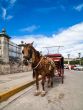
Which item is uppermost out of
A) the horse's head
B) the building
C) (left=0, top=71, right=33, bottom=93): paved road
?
the building

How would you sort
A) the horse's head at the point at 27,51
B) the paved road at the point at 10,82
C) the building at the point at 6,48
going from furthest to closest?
1. the building at the point at 6,48
2. the paved road at the point at 10,82
3. the horse's head at the point at 27,51

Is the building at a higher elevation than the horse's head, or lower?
higher

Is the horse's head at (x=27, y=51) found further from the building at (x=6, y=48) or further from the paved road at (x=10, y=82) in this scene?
the building at (x=6, y=48)

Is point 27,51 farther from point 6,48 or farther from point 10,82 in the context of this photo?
point 6,48

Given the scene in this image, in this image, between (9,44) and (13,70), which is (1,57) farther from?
(13,70)

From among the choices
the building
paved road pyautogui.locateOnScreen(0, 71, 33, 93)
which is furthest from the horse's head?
the building

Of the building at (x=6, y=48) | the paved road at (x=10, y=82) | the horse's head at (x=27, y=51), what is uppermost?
the building at (x=6, y=48)

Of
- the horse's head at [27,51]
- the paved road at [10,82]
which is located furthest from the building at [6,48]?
the horse's head at [27,51]

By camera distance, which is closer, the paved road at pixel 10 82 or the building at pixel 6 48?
the paved road at pixel 10 82

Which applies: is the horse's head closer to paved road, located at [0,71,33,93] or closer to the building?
paved road, located at [0,71,33,93]

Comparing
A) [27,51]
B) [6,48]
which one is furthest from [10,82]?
[6,48]

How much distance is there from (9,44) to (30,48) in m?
14.2

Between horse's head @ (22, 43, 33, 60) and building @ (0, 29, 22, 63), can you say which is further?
building @ (0, 29, 22, 63)

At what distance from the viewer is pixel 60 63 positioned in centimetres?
1380
